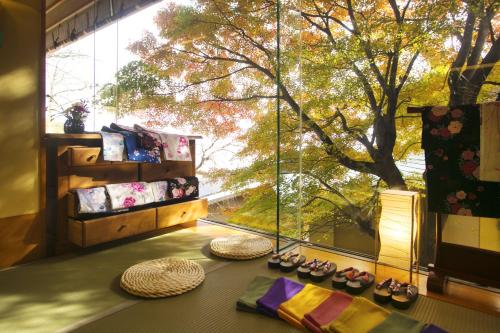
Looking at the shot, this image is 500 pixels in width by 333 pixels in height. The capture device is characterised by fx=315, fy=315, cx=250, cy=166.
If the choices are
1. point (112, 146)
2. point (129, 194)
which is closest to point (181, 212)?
point (129, 194)

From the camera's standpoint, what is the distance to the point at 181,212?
3.19 meters

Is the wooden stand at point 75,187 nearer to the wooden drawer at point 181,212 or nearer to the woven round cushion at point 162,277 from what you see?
the wooden drawer at point 181,212

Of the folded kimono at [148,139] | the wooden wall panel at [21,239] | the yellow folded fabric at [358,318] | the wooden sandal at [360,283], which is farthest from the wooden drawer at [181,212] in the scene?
the yellow folded fabric at [358,318]

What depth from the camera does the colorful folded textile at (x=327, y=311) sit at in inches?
59.9

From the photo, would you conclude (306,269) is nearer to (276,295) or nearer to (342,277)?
(342,277)

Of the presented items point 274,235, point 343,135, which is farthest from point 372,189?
point 274,235

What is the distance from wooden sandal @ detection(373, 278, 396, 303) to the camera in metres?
1.78

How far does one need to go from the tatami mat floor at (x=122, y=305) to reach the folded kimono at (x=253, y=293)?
Result: 0.04 m

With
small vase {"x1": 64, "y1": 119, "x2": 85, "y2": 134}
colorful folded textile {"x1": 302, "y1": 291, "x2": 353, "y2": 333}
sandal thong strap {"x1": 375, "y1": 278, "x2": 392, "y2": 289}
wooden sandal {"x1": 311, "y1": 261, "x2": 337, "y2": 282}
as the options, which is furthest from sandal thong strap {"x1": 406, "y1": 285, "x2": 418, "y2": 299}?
small vase {"x1": 64, "y1": 119, "x2": 85, "y2": 134}

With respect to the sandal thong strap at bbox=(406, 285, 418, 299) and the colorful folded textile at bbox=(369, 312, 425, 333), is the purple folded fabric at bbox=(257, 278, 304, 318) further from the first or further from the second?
the sandal thong strap at bbox=(406, 285, 418, 299)

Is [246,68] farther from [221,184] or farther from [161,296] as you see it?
[161,296]

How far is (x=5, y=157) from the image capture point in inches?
90.8

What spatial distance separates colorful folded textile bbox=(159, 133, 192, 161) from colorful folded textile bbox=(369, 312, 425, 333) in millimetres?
2291

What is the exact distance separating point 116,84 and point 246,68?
1.88 metres
